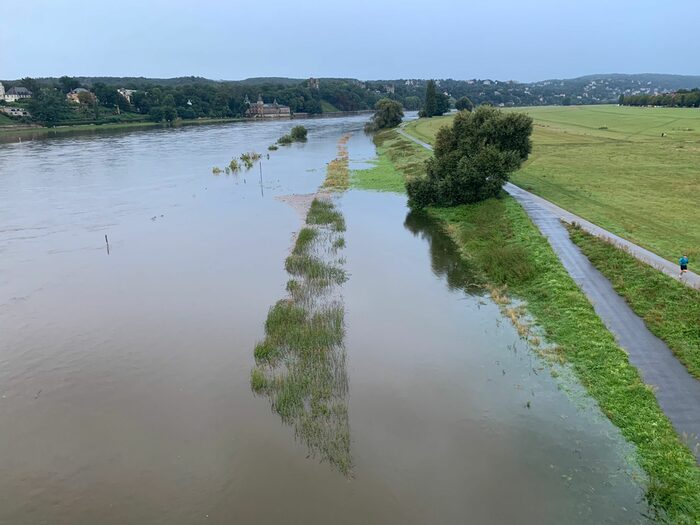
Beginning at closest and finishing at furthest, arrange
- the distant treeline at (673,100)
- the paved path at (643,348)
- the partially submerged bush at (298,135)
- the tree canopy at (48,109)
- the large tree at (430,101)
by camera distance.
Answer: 1. the paved path at (643,348)
2. the partially submerged bush at (298,135)
3. the distant treeline at (673,100)
4. the tree canopy at (48,109)
5. the large tree at (430,101)

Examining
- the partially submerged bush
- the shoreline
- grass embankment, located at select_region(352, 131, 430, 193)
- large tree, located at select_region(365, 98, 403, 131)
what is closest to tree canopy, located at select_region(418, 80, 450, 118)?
large tree, located at select_region(365, 98, 403, 131)

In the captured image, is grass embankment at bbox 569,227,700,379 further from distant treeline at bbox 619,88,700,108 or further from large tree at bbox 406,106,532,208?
distant treeline at bbox 619,88,700,108

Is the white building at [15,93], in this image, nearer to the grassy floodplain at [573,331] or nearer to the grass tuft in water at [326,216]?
the grass tuft in water at [326,216]

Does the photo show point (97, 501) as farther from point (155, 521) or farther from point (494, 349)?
point (494, 349)

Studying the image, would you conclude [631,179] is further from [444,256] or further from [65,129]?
[65,129]

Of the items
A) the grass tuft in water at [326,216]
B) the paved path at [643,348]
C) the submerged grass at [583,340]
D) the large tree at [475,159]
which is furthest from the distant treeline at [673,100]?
the paved path at [643,348]

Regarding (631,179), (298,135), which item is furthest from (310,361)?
(298,135)
